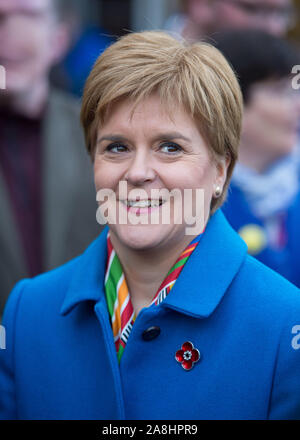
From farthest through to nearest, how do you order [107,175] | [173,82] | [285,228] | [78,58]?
[78,58], [285,228], [107,175], [173,82]

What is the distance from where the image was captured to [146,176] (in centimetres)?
197

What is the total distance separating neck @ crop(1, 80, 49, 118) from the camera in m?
3.41

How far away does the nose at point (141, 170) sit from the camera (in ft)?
6.44

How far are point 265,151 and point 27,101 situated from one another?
1.26 meters

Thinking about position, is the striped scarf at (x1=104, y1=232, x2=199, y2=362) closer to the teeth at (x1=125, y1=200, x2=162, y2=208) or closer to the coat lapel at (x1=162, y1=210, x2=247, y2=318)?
the coat lapel at (x1=162, y1=210, x2=247, y2=318)

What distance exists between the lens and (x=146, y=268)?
2121 millimetres

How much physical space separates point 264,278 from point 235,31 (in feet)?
5.81

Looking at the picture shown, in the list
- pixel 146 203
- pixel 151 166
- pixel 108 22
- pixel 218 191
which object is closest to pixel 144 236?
pixel 146 203

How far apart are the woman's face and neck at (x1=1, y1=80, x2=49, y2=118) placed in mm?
1474

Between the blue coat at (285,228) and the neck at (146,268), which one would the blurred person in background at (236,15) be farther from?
the neck at (146,268)

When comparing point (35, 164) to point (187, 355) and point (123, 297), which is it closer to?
point (123, 297)
